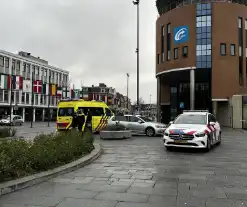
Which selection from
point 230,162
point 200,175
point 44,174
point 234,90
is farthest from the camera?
point 234,90

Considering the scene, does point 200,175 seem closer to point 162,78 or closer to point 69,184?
point 69,184

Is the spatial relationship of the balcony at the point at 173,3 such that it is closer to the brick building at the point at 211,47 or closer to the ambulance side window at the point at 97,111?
the brick building at the point at 211,47

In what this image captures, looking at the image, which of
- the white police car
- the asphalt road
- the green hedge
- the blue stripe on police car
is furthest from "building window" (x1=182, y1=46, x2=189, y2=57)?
the green hedge

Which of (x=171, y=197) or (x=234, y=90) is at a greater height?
(x=234, y=90)

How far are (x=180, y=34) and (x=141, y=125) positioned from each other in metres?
26.2

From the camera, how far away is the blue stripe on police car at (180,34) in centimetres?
4409

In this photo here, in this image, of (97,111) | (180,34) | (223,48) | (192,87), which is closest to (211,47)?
(223,48)

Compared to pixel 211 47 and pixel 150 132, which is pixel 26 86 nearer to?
pixel 150 132


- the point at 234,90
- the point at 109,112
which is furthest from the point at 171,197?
the point at 234,90

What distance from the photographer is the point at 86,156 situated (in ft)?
33.0

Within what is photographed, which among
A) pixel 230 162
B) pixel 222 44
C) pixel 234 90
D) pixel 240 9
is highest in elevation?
pixel 240 9

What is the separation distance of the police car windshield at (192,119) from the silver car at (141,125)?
7.72m

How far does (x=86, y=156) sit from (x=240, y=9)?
134 ft

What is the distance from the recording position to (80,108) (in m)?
23.1
